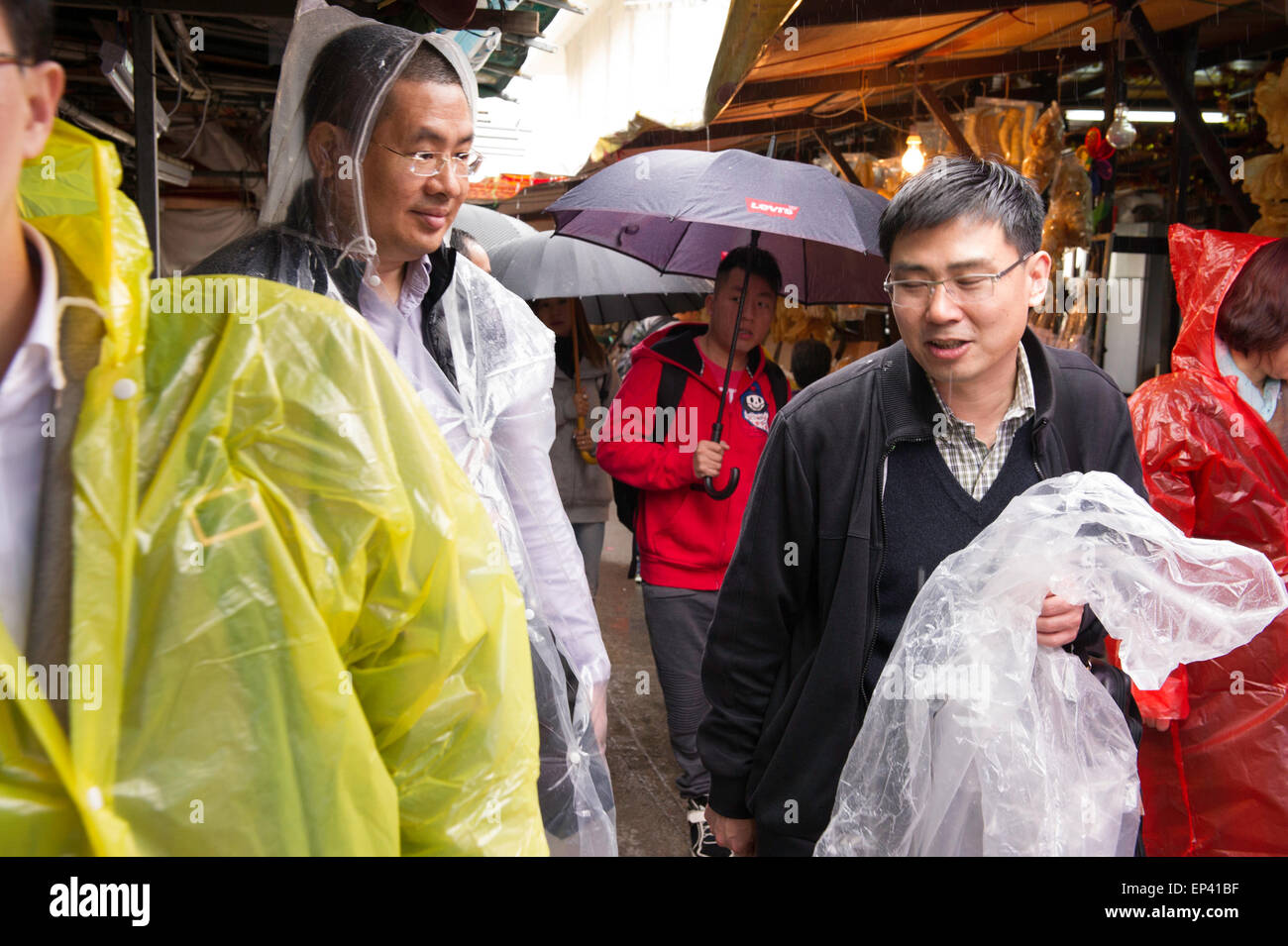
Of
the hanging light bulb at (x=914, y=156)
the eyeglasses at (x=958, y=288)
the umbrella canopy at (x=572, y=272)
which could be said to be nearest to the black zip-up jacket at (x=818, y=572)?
the eyeglasses at (x=958, y=288)

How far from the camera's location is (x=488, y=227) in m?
7.06

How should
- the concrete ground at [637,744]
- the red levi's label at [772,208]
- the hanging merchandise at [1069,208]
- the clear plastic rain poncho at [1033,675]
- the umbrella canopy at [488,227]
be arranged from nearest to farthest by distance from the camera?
the clear plastic rain poncho at [1033,675]
the red levi's label at [772,208]
the concrete ground at [637,744]
the hanging merchandise at [1069,208]
the umbrella canopy at [488,227]

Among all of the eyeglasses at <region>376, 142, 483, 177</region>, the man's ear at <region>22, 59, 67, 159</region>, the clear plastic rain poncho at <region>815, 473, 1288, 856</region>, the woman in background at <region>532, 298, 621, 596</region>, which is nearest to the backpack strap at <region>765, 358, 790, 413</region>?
the woman in background at <region>532, 298, 621, 596</region>

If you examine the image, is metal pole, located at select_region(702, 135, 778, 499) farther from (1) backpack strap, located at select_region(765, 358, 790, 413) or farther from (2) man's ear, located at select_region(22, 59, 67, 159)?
(2) man's ear, located at select_region(22, 59, 67, 159)

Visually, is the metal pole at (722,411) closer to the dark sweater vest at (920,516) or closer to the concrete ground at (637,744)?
the concrete ground at (637,744)

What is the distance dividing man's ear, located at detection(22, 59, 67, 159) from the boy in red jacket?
119 inches

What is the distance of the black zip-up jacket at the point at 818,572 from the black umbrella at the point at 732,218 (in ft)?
5.63

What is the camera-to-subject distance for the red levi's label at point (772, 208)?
382cm

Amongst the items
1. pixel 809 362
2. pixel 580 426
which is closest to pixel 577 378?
pixel 580 426

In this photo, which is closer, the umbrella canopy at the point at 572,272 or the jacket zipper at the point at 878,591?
the jacket zipper at the point at 878,591

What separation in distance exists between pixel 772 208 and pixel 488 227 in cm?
361

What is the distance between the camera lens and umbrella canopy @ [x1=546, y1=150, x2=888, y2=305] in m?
3.83
